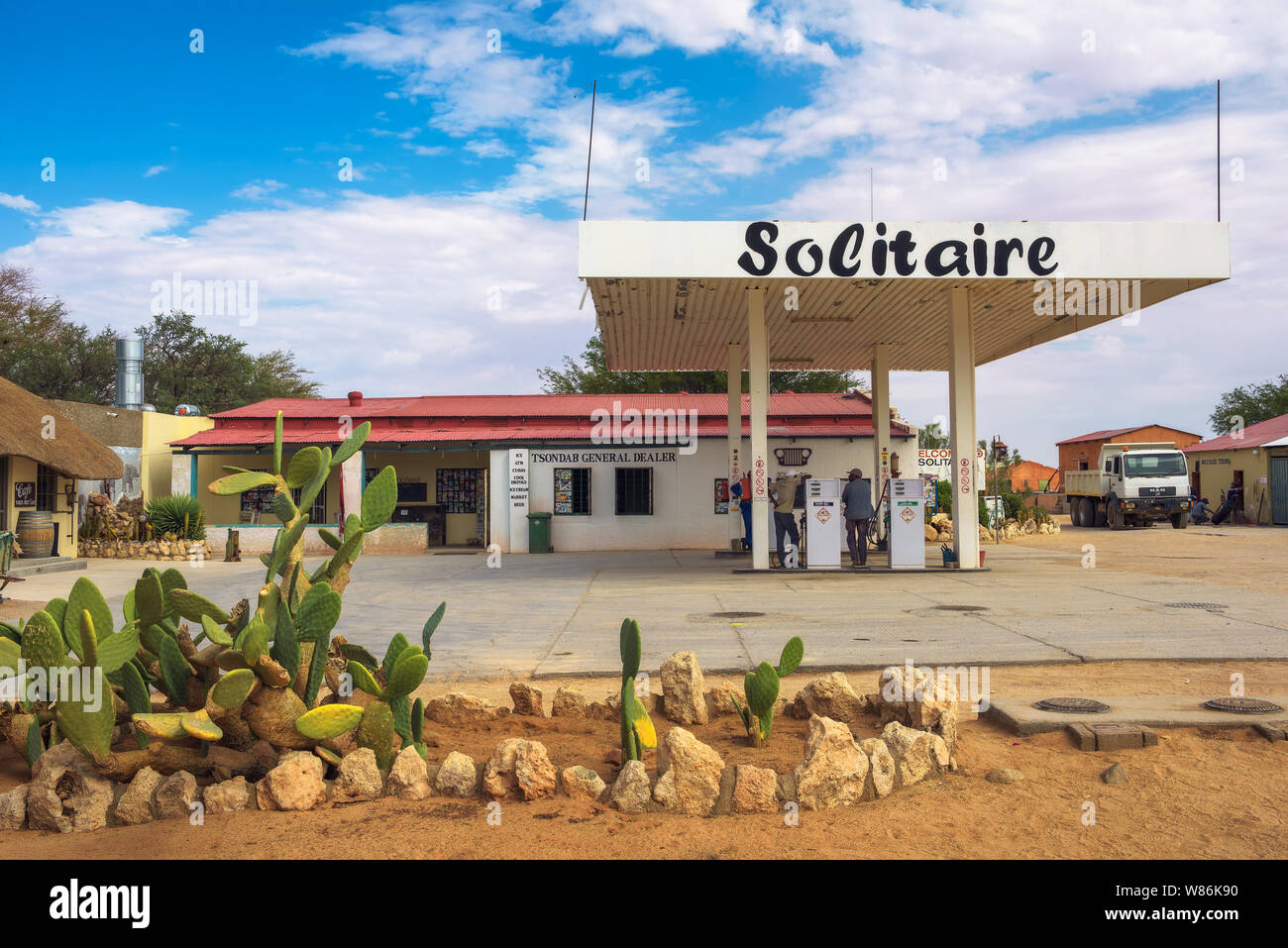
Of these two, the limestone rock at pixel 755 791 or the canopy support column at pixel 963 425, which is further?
the canopy support column at pixel 963 425

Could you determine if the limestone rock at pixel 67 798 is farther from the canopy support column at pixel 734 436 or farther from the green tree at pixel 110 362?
the green tree at pixel 110 362

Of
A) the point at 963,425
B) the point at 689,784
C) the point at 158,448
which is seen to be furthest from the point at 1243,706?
the point at 158,448

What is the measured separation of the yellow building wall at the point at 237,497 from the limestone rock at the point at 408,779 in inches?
880

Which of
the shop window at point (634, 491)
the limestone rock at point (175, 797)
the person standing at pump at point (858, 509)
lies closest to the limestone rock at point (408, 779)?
the limestone rock at point (175, 797)

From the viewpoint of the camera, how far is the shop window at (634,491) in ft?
81.2

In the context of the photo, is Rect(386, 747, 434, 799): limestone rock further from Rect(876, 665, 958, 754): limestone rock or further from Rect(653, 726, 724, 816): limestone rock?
Rect(876, 665, 958, 754): limestone rock

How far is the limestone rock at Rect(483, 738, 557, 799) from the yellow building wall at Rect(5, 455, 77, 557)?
19.7 metres

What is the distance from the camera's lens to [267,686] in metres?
4.21

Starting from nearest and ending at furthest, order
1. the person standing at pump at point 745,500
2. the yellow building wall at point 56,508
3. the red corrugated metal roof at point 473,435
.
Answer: the person standing at pump at point 745,500, the yellow building wall at point 56,508, the red corrugated metal roof at point 473,435

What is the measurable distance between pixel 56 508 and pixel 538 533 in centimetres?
1109

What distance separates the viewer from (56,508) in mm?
21969

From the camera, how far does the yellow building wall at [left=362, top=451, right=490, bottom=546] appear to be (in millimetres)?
27375

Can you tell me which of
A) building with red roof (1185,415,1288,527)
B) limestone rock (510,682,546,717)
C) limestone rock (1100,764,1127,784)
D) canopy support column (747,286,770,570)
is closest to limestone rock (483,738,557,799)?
limestone rock (510,682,546,717)

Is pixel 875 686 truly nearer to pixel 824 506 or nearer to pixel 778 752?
pixel 778 752
